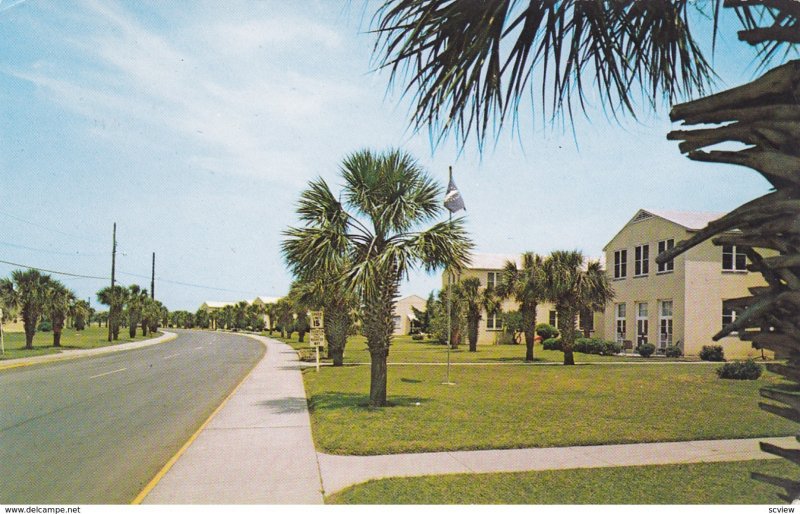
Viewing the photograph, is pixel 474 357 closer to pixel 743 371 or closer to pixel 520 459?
pixel 743 371

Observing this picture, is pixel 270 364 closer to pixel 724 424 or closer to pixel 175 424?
pixel 175 424

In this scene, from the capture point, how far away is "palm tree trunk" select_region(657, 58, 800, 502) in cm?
234

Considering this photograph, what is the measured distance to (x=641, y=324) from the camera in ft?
101

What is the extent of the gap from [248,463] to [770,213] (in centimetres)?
646

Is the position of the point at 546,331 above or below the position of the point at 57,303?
below

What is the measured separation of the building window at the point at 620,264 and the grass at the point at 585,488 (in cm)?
2435

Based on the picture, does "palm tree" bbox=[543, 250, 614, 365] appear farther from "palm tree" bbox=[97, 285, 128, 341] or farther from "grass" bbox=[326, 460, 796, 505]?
"palm tree" bbox=[97, 285, 128, 341]

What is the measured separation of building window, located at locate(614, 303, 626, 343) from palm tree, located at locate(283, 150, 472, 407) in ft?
77.5

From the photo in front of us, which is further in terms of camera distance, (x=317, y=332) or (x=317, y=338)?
(x=317, y=332)

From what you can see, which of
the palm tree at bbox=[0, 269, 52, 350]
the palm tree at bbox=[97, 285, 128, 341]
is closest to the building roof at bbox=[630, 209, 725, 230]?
the palm tree at bbox=[0, 269, 52, 350]

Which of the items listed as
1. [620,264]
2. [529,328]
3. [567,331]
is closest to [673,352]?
[567,331]

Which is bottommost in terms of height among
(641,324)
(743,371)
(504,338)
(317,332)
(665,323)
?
(504,338)

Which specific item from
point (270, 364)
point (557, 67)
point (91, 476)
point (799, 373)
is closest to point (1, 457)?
point (91, 476)

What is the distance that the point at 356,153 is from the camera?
38.0 feet
